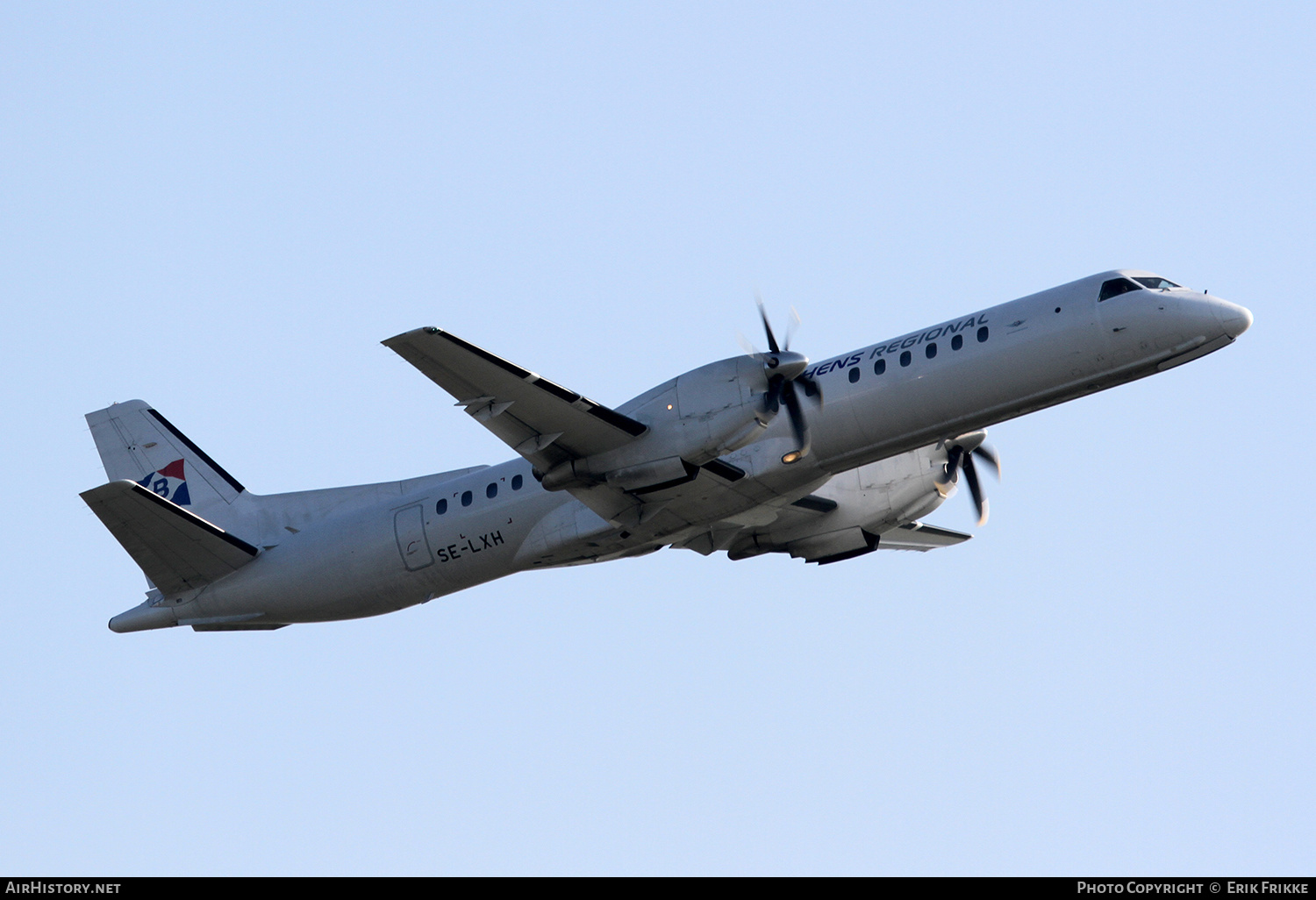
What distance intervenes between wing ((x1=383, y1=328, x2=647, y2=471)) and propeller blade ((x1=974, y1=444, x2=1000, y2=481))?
1016cm

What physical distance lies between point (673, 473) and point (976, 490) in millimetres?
9901

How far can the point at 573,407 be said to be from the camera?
22.4 meters

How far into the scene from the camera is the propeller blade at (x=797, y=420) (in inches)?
906

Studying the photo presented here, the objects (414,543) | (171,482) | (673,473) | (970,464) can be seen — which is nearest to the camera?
(673,473)

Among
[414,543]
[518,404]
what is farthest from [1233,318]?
[414,543]

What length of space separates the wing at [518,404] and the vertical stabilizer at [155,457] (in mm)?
10650

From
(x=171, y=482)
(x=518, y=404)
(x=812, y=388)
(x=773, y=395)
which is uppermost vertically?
(x=171, y=482)

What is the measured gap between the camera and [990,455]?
30.2 meters

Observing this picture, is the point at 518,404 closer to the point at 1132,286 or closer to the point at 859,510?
the point at 859,510

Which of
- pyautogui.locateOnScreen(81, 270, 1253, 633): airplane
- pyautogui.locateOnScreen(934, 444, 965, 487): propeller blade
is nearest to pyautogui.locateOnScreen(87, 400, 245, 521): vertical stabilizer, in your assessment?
pyautogui.locateOnScreen(81, 270, 1253, 633): airplane

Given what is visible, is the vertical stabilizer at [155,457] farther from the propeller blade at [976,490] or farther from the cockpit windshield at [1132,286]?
the cockpit windshield at [1132,286]

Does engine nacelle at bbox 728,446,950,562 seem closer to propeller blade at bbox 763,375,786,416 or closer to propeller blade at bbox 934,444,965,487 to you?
propeller blade at bbox 934,444,965,487
